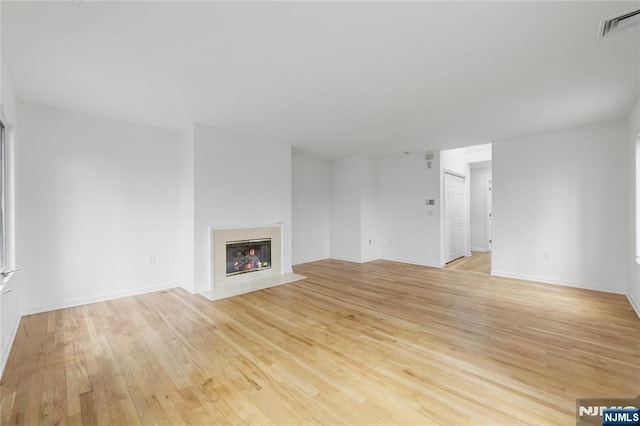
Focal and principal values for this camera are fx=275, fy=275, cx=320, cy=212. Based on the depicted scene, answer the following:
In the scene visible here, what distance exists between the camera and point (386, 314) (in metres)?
3.25

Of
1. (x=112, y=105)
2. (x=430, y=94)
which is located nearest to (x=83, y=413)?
(x=112, y=105)

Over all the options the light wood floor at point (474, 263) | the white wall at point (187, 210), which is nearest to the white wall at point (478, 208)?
the light wood floor at point (474, 263)

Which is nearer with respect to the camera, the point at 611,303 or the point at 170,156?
the point at 611,303

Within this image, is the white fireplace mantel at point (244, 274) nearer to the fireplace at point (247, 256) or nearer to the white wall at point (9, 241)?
the fireplace at point (247, 256)

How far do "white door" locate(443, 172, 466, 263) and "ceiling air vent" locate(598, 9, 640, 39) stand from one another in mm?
4325

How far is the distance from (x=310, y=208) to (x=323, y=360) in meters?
4.67

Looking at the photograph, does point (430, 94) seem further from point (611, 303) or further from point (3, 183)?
point (3, 183)

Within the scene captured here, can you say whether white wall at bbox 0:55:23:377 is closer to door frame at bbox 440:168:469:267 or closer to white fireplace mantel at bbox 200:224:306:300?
white fireplace mantel at bbox 200:224:306:300

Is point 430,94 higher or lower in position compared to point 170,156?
higher

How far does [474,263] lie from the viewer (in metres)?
6.28

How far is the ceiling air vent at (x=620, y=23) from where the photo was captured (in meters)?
1.78

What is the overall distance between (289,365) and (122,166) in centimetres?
368

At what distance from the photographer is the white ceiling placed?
179cm

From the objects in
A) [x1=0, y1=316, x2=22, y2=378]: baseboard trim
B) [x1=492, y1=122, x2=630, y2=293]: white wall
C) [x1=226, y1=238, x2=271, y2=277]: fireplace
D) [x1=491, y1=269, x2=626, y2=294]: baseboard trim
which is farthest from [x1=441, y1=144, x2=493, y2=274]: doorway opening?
[x1=0, y1=316, x2=22, y2=378]: baseboard trim
